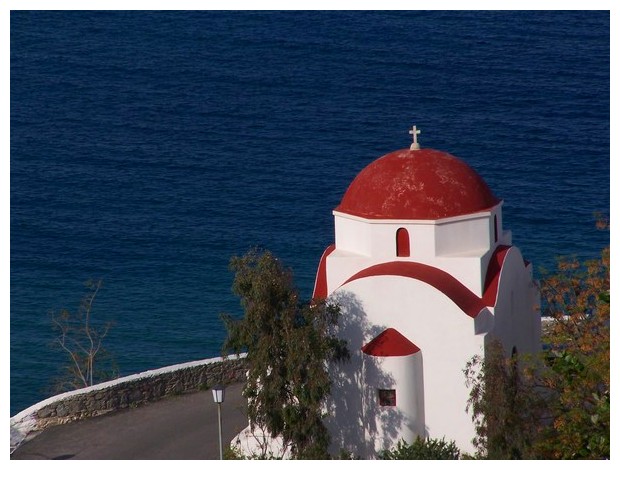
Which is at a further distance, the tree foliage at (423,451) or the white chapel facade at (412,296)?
the white chapel facade at (412,296)

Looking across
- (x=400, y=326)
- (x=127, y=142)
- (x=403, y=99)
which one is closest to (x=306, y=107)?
(x=403, y=99)

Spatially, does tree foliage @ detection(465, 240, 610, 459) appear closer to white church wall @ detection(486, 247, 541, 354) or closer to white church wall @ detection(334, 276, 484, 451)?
white church wall @ detection(334, 276, 484, 451)

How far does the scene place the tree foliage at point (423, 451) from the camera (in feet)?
106

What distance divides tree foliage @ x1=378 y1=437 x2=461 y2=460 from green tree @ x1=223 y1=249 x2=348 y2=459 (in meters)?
1.65

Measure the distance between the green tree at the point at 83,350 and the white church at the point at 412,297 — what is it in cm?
944

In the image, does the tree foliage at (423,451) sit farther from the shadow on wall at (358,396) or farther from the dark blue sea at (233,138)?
the dark blue sea at (233,138)

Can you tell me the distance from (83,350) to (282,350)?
12516 mm

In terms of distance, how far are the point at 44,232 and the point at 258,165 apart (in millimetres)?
13003

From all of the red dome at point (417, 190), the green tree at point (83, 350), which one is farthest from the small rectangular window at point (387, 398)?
the green tree at point (83, 350)

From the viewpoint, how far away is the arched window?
33.9 metres

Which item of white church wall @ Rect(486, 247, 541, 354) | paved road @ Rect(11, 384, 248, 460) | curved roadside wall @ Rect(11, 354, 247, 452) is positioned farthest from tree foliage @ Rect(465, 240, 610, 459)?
curved roadside wall @ Rect(11, 354, 247, 452)

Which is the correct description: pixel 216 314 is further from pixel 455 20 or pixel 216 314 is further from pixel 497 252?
pixel 455 20

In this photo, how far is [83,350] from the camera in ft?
142

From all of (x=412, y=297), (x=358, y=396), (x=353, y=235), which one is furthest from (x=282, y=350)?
(x=353, y=235)
